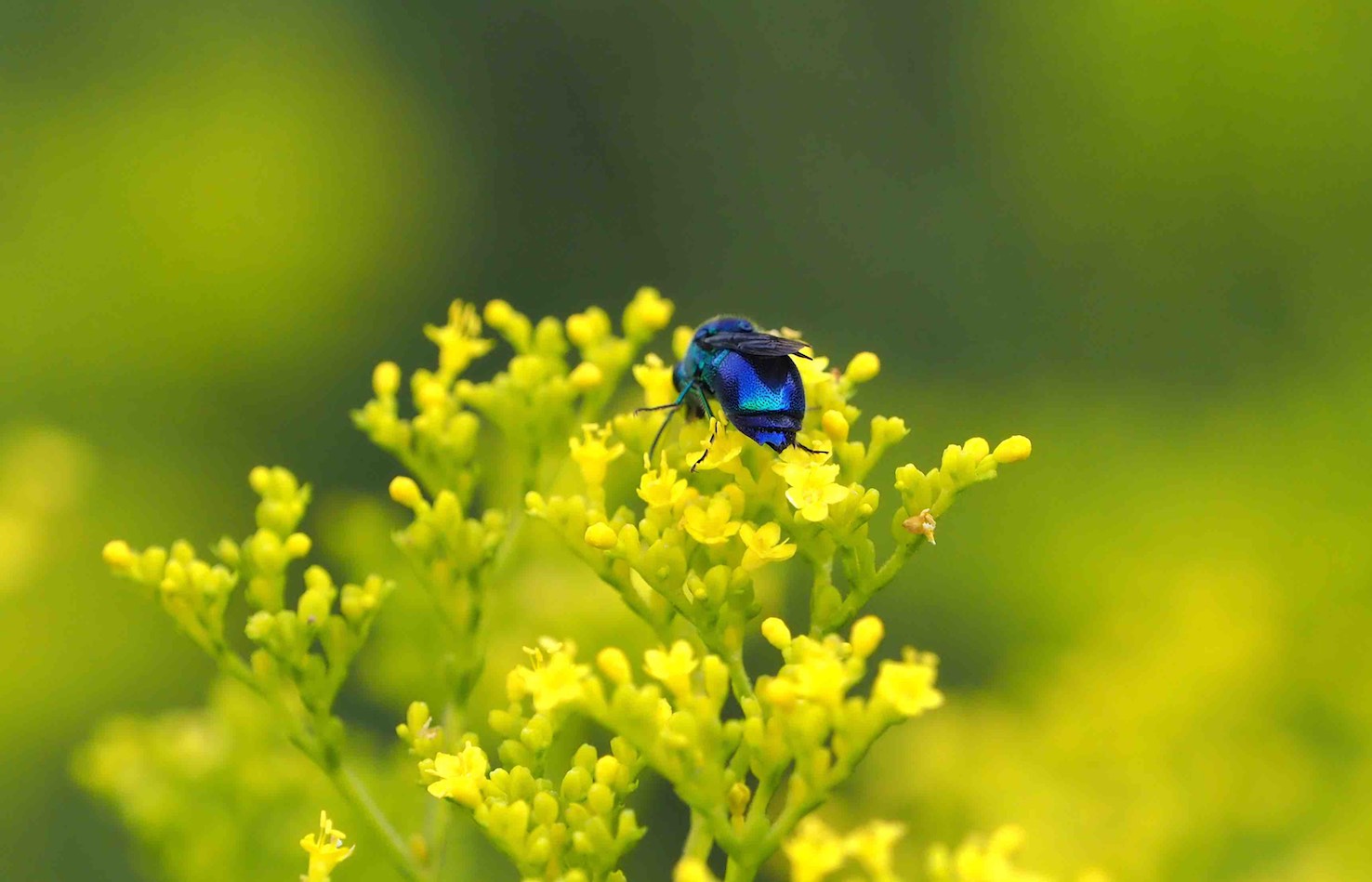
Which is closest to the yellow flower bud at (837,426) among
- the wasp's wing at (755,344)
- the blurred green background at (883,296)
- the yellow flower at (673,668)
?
the wasp's wing at (755,344)

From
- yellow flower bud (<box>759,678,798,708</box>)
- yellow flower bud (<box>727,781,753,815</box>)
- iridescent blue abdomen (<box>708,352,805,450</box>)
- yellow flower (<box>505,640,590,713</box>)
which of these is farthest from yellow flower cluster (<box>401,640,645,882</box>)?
iridescent blue abdomen (<box>708,352,805,450</box>)

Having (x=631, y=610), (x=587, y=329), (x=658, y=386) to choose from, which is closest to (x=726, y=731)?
(x=631, y=610)

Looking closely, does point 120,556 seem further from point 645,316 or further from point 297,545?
point 645,316

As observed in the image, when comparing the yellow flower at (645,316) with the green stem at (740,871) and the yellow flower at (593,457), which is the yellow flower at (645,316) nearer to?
the yellow flower at (593,457)

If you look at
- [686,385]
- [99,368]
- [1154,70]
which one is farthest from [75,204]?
[686,385]

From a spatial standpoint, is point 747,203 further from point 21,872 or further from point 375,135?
point 21,872

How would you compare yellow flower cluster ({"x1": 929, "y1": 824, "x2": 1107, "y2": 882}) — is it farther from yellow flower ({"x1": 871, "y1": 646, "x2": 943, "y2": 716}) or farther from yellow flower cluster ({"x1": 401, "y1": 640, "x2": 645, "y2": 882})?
yellow flower cluster ({"x1": 401, "y1": 640, "x2": 645, "y2": 882})
